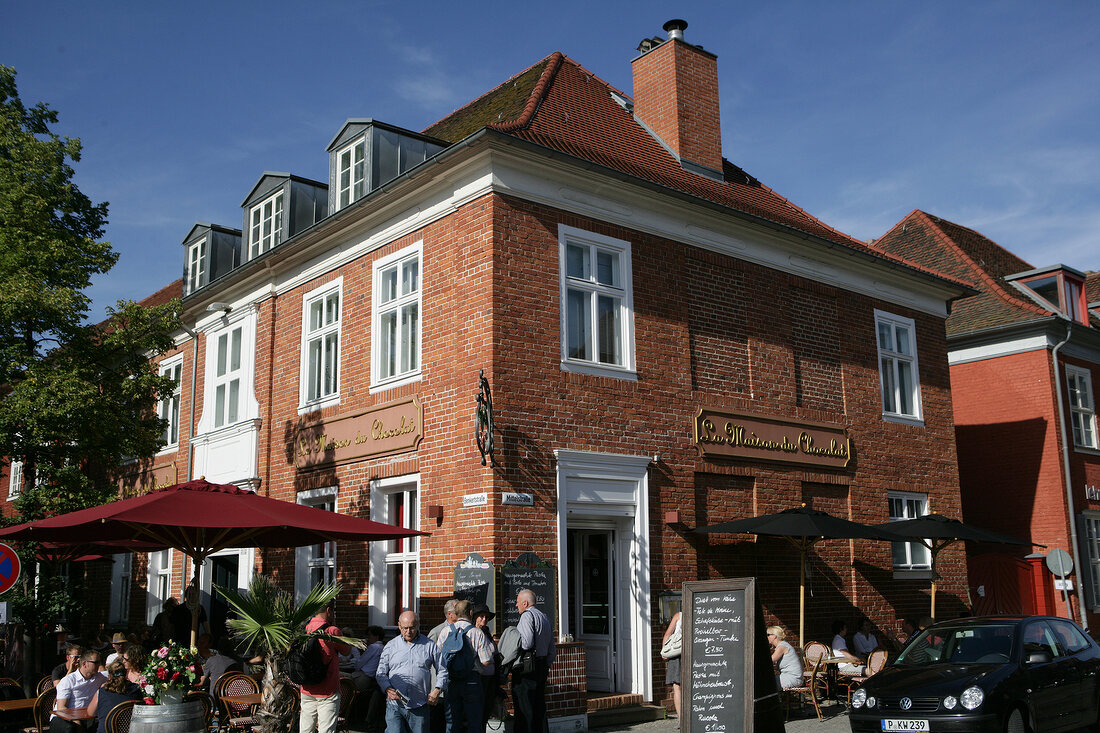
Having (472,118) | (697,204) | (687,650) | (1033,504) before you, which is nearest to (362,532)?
(687,650)

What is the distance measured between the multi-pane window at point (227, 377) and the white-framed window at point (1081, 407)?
18038 mm

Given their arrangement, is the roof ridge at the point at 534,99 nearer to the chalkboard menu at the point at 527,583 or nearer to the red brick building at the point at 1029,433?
the chalkboard menu at the point at 527,583

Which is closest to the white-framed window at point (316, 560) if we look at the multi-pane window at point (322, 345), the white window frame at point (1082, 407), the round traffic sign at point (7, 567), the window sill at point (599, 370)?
the multi-pane window at point (322, 345)

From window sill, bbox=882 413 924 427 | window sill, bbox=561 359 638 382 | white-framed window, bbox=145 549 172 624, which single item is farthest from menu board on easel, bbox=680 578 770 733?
white-framed window, bbox=145 549 172 624

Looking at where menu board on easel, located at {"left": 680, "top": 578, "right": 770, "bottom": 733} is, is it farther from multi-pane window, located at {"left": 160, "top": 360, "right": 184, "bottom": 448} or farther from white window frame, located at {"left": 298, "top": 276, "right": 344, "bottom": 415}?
multi-pane window, located at {"left": 160, "top": 360, "right": 184, "bottom": 448}

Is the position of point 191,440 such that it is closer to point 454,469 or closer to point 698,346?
point 454,469

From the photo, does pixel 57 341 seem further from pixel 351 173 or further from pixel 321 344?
pixel 351 173

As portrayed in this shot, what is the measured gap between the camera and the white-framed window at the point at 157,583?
64.6 ft

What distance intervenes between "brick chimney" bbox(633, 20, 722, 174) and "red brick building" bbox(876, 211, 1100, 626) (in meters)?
9.62

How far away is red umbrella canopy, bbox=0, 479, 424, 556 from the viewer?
32.6 ft

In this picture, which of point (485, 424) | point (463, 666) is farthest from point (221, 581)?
point (463, 666)

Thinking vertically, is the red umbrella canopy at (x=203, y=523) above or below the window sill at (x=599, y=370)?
below

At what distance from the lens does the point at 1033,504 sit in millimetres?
A: 21734

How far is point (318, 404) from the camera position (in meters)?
15.7
